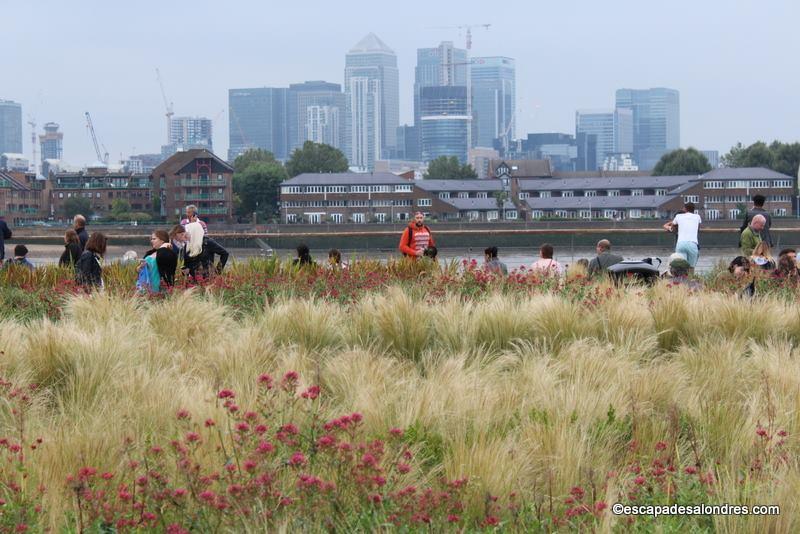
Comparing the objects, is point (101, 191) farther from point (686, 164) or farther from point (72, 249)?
point (72, 249)

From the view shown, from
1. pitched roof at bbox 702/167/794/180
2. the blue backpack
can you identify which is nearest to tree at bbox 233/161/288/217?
pitched roof at bbox 702/167/794/180

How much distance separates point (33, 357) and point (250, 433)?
296 cm

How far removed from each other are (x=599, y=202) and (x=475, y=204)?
1465cm

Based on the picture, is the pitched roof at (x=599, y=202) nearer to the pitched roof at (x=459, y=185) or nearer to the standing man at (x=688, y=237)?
the pitched roof at (x=459, y=185)

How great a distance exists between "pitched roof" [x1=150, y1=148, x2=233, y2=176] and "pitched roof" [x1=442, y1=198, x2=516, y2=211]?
1067 inches

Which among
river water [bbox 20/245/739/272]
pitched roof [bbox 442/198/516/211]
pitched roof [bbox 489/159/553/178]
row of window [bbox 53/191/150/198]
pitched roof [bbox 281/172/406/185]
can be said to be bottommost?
river water [bbox 20/245/739/272]

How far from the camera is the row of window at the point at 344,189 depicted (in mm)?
143750

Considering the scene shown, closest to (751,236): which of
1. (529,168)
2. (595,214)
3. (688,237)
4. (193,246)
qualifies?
(688,237)

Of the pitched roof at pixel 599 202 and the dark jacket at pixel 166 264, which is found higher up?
the dark jacket at pixel 166 264

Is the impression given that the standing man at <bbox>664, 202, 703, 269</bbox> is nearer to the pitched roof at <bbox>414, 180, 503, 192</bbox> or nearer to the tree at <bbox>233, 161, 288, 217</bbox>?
the tree at <bbox>233, 161, 288, 217</bbox>

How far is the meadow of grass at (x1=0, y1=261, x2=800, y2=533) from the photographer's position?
5.43 meters

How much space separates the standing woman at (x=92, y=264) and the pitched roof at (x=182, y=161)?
428ft

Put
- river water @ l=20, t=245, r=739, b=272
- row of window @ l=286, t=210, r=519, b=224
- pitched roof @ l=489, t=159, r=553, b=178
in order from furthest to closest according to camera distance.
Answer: pitched roof @ l=489, t=159, r=553, b=178 < row of window @ l=286, t=210, r=519, b=224 < river water @ l=20, t=245, r=739, b=272

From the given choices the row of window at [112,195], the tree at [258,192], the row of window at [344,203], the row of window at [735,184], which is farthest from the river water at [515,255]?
the row of window at [735,184]
